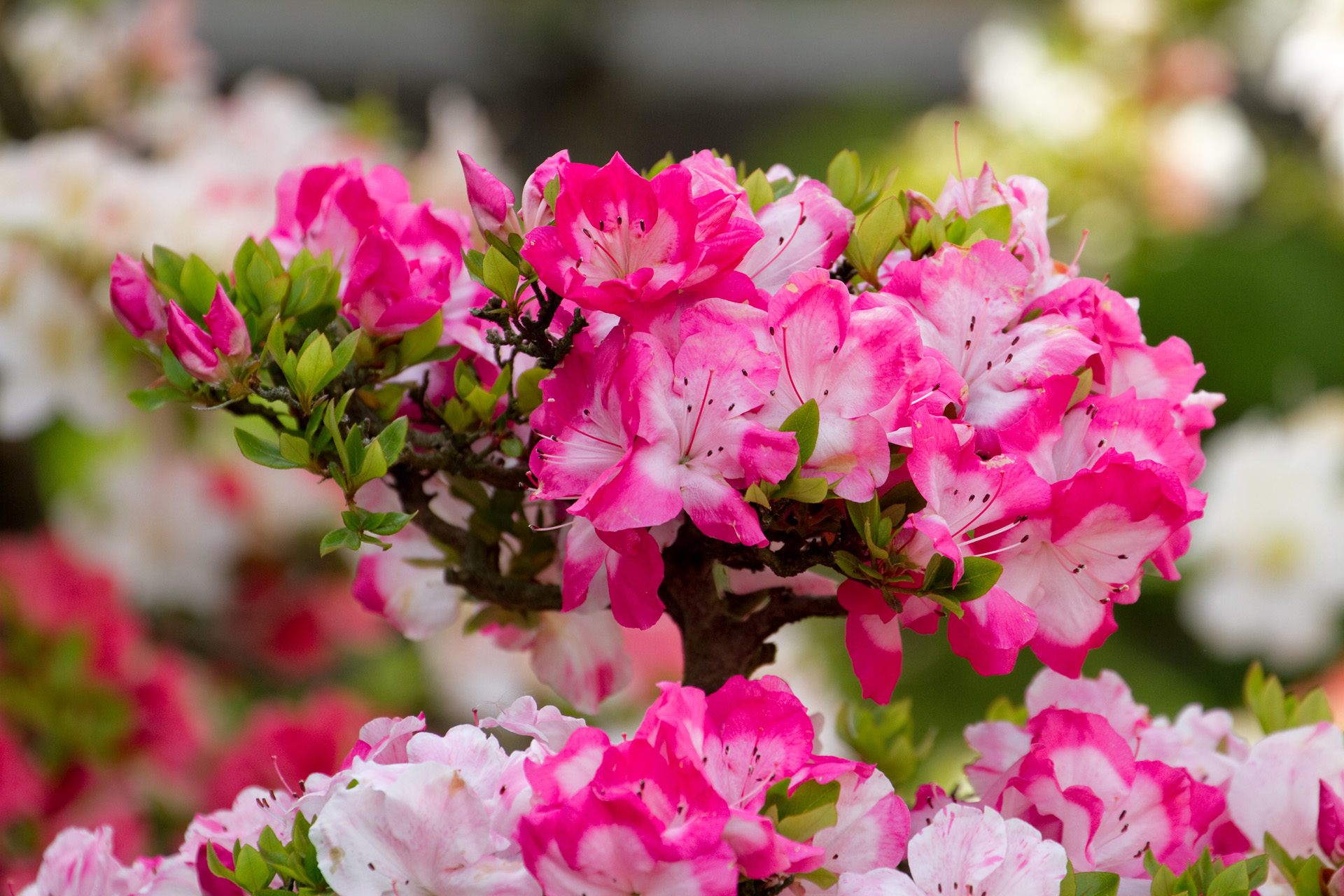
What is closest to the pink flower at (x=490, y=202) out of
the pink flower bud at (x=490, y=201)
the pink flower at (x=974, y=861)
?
the pink flower bud at (x=490, y=201)

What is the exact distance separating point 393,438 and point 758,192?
5.2 inches

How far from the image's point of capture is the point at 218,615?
1.22 m

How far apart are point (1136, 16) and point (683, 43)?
169 centimetres

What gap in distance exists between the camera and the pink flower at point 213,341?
15.3 inches

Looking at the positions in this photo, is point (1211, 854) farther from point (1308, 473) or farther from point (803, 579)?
point (1308, 473)

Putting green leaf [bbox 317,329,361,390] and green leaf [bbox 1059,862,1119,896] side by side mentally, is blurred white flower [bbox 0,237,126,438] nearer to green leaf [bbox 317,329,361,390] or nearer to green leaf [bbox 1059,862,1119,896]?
green leaf [bbox 317,329,361,390]

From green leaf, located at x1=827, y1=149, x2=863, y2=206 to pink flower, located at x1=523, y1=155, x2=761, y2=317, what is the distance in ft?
0.33

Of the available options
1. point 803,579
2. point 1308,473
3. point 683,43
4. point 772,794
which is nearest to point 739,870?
point 772,794

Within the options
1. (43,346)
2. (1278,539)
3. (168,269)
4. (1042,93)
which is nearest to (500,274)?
(168,269)

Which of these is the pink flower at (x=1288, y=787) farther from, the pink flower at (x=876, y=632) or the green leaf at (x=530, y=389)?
the green leaf at (x=530, y=389)

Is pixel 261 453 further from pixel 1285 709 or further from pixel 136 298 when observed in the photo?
pixel 1285 709

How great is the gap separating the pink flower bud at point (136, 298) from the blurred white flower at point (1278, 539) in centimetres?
107

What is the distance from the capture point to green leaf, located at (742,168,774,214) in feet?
1.34

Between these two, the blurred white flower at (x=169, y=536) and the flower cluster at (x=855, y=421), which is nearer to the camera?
the flower cluster at (x=855, y=421)
